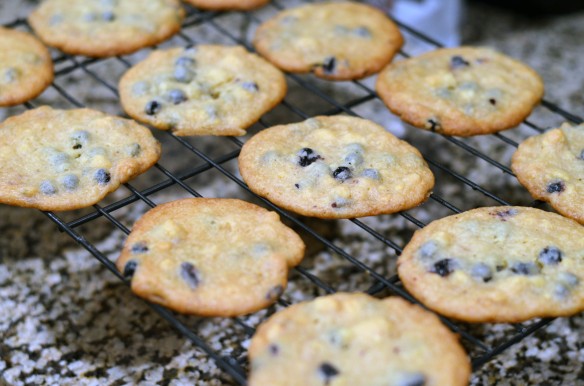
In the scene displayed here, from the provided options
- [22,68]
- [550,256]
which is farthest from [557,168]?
[22,68]

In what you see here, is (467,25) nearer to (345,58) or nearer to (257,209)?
(345,58)

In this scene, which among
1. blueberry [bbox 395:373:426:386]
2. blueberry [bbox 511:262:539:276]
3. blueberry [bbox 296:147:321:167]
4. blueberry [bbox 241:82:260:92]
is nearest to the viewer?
blueberry [bbox 395:373:426:386]

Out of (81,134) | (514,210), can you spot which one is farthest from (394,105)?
(81,134)

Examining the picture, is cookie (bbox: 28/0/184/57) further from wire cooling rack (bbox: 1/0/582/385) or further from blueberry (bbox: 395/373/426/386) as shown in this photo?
blueberry (bbox: 395/373/426/386)

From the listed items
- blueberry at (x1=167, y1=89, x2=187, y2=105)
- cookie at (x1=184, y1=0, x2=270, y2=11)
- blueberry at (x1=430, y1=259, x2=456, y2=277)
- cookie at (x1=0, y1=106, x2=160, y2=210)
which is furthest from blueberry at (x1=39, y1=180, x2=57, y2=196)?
cookie at (x1=184, y1=0, x2=270, y2=11)

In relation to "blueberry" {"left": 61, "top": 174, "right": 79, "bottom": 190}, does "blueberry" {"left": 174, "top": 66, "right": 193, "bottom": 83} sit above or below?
above

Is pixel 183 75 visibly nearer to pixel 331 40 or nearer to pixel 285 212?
pixel 331 40
